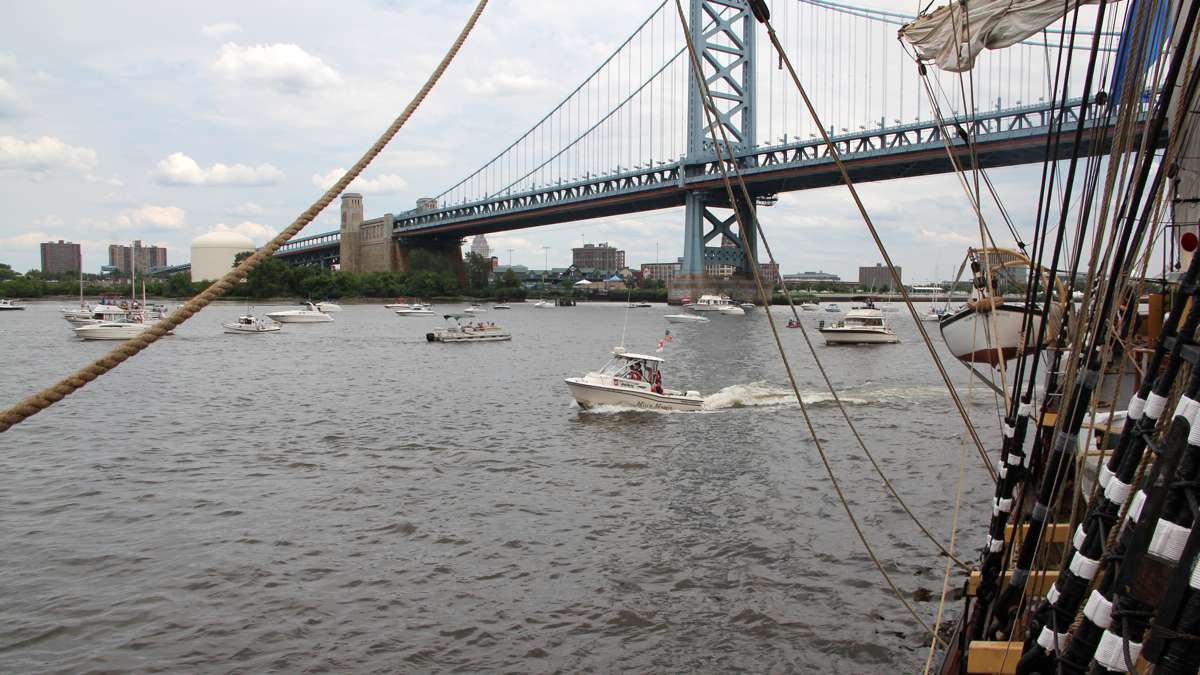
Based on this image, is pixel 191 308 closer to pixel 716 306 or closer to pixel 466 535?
pixel 466 535

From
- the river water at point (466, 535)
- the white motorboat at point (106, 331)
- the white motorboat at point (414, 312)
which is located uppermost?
the white motorboat at point (414, 312)

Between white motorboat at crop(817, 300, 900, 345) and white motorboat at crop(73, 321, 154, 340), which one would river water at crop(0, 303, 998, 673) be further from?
white motorboat at crop(73, 321, 154, 340)

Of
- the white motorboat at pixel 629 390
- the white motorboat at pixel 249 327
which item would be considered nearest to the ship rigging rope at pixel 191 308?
the white motorboat at pixel 629 390

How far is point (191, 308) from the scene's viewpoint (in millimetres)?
3598

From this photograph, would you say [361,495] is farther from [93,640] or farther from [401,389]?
[401,389]

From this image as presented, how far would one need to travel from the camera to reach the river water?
26.1ft

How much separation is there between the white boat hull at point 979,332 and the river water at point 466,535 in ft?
7.16

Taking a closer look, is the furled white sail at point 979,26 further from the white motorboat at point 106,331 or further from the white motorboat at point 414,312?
the white motorboat at point 414,312

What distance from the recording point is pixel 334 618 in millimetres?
8469

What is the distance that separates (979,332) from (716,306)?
73.7 meters

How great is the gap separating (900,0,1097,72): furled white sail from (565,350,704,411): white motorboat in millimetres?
9472

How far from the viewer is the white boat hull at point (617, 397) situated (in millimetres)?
20656

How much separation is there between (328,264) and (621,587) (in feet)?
468

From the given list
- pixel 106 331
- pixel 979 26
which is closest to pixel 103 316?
pixel 106 331
